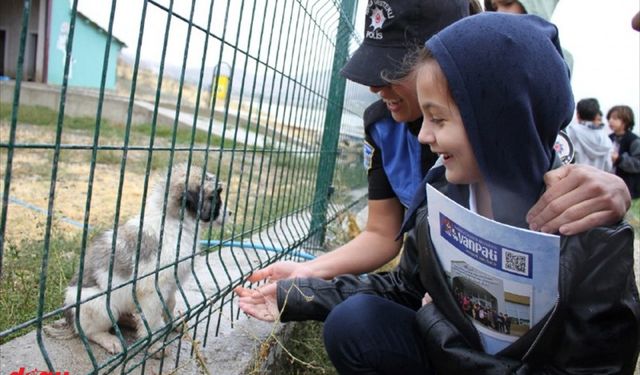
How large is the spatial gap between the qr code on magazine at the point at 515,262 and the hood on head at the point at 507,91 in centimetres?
20

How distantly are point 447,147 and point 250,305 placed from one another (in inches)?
40.4

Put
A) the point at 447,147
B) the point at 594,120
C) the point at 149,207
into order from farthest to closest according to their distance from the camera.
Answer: the point at 594,120 → the point at 149,207 → the point at 447,147

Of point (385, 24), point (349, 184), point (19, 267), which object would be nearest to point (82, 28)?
point (349, 184)

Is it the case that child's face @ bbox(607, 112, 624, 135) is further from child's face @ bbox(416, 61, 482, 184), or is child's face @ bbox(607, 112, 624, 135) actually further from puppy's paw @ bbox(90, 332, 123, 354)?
puppy's paw @ bbox(90, 332, 123, 354)

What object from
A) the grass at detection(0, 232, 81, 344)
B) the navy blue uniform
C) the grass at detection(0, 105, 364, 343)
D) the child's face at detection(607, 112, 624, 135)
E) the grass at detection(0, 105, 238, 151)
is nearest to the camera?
the navy blue uniform

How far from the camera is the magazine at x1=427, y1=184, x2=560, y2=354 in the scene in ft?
4.34

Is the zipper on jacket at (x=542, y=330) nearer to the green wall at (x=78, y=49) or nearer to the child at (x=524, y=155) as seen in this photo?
the child at (x=524, y=155)

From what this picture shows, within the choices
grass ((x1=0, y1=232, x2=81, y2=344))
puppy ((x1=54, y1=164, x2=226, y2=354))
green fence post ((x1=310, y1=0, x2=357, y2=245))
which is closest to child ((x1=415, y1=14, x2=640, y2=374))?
puppy ((x1=54, y1=164, x2=226, y2=354))

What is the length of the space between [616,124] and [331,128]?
542cm

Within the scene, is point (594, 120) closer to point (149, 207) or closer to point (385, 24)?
point (385, 24)

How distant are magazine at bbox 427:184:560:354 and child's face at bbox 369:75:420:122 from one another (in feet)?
1.76

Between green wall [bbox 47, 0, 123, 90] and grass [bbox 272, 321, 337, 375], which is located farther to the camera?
green wall [bbox 47, 0, 123, 90]

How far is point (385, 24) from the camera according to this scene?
2.07m

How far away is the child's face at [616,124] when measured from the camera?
7.64 m
